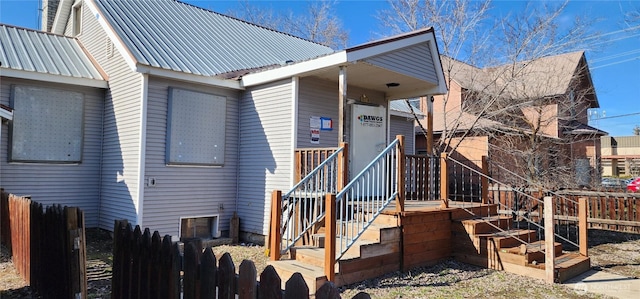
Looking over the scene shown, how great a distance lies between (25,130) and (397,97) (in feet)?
25.6

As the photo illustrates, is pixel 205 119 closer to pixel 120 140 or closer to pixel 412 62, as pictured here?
pixel 120 140

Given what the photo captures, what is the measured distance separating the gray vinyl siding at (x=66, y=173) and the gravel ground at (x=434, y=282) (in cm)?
153

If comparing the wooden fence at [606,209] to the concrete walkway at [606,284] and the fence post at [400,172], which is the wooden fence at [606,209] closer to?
the concrete walkway at [606,284]

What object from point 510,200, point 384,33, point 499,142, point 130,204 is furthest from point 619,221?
point 130,204

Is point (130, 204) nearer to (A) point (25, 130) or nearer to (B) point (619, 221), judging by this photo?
(A) point (25, 130)

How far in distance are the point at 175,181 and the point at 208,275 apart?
5.86 meters

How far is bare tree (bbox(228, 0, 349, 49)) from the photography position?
79.2 feet

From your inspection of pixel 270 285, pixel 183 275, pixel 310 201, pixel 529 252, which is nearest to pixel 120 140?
pixel 310 201

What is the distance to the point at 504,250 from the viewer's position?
635cm

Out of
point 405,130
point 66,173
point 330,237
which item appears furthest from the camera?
point 405,130

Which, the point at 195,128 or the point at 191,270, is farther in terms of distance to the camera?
the point at 195,128

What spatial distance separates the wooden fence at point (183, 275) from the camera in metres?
2.08

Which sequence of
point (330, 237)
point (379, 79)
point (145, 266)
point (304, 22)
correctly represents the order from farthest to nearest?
point (304, 22), point (379, 79), point (330, 237), point (145, 266)

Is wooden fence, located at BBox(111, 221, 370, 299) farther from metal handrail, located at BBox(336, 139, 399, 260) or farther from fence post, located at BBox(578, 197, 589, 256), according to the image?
fence post, located at BBox(578, 197, 589, 256)
